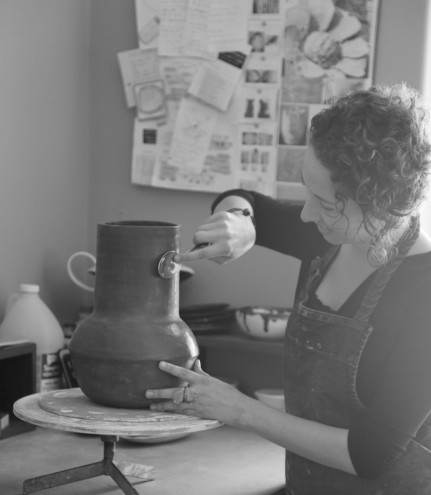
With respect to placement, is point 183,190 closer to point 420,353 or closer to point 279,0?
point 279,0

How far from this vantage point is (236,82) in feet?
9.09

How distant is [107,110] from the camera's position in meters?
2.95

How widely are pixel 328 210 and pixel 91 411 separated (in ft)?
1.95

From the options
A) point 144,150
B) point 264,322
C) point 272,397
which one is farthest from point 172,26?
point 272,397

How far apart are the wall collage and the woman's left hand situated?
122 centimetres

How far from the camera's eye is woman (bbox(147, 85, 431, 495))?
1.46 meters

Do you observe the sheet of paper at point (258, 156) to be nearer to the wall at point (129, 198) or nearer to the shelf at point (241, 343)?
the wall at point (129, 198)

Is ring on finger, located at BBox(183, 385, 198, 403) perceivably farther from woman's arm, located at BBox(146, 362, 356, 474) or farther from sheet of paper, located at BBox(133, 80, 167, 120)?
sheet of paper, located at BBox(133, 80, 167, 120)

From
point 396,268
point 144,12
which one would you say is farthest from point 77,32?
point 396,268

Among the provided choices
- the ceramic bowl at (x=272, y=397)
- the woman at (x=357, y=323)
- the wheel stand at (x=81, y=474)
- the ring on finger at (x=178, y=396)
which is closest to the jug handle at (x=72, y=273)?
the ceramic bowl at (x=272, y=397)

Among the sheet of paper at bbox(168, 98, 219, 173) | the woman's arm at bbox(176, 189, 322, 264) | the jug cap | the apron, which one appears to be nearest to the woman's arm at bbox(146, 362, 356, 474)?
the apron

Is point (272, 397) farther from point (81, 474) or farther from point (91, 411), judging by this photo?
point (91, 411)

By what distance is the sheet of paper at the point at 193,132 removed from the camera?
2.83 meters

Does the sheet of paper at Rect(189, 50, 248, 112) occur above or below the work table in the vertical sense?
above
